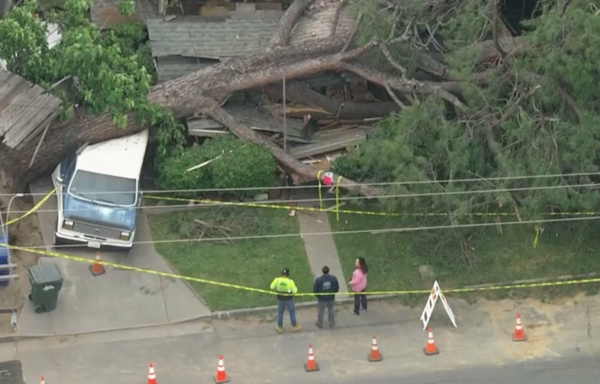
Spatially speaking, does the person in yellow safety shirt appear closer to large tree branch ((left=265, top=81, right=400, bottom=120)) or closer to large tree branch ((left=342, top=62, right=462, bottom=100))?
large tree branch ((left=342, top=62, right=462, bottom=100))

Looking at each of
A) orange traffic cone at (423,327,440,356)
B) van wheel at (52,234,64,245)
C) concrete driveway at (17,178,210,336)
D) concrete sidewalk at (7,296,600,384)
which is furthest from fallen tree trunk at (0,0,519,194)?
orange traffic cone at (423,327,440,356)

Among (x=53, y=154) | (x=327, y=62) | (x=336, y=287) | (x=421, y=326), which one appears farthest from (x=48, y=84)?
(x=421, y=326)

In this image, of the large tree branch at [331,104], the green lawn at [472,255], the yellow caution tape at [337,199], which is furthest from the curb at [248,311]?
the large tree branch at [331,104]

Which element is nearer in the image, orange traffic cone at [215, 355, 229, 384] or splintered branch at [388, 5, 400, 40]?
orange traffic cone at [215, 355, 229, 384]

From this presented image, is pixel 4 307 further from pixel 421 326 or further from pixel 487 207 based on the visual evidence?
pixel 487 207

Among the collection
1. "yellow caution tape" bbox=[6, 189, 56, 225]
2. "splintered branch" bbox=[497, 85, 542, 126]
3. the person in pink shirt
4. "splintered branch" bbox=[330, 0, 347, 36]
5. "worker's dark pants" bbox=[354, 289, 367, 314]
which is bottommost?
"worker's dark pants" bbox=[354, 289, 367, 314]

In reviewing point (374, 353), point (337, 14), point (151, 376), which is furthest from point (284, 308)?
point (337, 14)
